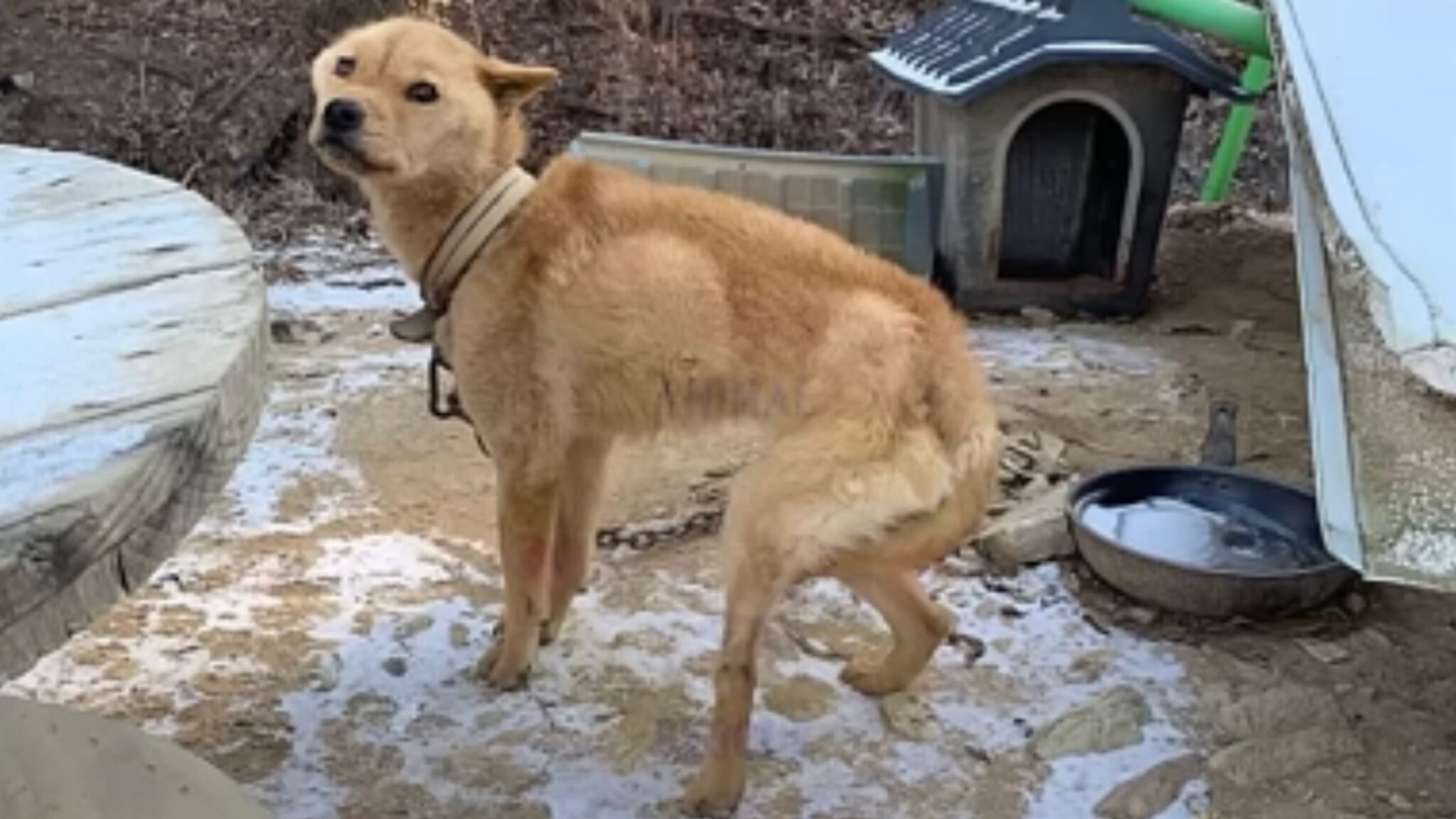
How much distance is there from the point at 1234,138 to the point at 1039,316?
3.81ft

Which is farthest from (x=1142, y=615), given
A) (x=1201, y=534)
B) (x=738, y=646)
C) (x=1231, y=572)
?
(x=738, y=646)

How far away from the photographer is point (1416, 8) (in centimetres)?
390

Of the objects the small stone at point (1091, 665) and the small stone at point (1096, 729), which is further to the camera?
the small stone at point (1091, 665)

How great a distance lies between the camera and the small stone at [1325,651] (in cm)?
318

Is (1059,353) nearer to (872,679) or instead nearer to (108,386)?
(872,679)

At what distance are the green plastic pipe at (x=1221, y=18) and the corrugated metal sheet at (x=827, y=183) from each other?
112 centimetres

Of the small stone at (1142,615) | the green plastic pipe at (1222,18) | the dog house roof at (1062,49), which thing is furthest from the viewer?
the dog house roof at (1062,49)

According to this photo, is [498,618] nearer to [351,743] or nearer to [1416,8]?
[351,743]

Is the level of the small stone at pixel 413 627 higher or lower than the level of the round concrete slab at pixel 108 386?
lower

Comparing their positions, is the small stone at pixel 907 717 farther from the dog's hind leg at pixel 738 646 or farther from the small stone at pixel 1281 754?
the small stone at pixel 1281 754

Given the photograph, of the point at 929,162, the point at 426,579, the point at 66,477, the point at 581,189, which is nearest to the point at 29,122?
the point at 929,162

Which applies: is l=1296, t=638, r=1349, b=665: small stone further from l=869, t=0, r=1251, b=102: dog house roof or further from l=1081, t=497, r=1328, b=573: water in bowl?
l=869, t=0, r=1251, b=102: dog house roof

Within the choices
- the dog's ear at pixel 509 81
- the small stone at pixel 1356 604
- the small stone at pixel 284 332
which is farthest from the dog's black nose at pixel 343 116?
the small stone at pixel 284 332

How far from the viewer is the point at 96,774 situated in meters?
2.21
